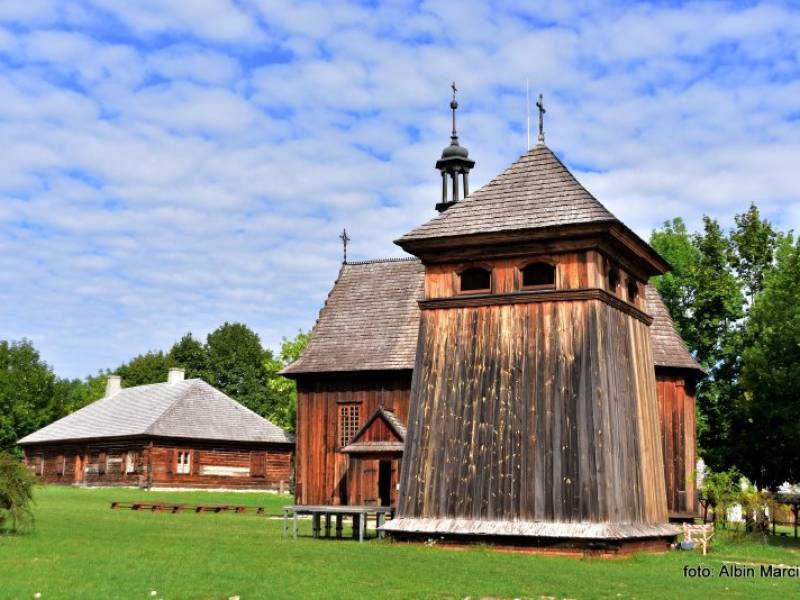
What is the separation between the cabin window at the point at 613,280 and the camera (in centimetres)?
2259

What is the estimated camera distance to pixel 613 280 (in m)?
22.8

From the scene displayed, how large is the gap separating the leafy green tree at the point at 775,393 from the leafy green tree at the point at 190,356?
221 ft

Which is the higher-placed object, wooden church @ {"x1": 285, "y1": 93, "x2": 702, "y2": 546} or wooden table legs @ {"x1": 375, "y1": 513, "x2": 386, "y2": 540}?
wooden church @ {"x1": 285, "y1": 93, "x2": 702, "y2": 546}

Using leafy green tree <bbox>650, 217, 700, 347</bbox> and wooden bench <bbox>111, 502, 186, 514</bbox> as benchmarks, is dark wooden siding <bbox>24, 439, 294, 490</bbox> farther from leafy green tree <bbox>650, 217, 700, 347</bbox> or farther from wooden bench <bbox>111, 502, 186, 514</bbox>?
leafy green tree <bbox>650, 217, 700, 347</bbox>

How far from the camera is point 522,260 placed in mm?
21969

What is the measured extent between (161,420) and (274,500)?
9184 millimetres

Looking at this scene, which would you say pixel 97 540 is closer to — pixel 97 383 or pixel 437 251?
pixel 437 251

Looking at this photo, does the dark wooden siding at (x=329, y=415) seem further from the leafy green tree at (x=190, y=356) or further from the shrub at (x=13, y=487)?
the leafy green tree at (x=190, y=356)

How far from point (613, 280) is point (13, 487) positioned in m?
14.1

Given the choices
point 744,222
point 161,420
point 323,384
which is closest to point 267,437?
point 161,420

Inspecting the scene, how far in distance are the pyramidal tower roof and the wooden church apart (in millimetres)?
43

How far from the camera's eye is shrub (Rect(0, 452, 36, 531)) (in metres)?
20.4

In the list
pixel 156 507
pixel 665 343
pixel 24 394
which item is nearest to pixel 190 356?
pixel 24 394

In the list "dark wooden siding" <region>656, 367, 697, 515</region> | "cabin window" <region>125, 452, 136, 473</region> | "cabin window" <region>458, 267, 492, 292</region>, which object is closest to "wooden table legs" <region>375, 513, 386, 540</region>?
"cabin window" <region>458, 267, 492, 292</region>
